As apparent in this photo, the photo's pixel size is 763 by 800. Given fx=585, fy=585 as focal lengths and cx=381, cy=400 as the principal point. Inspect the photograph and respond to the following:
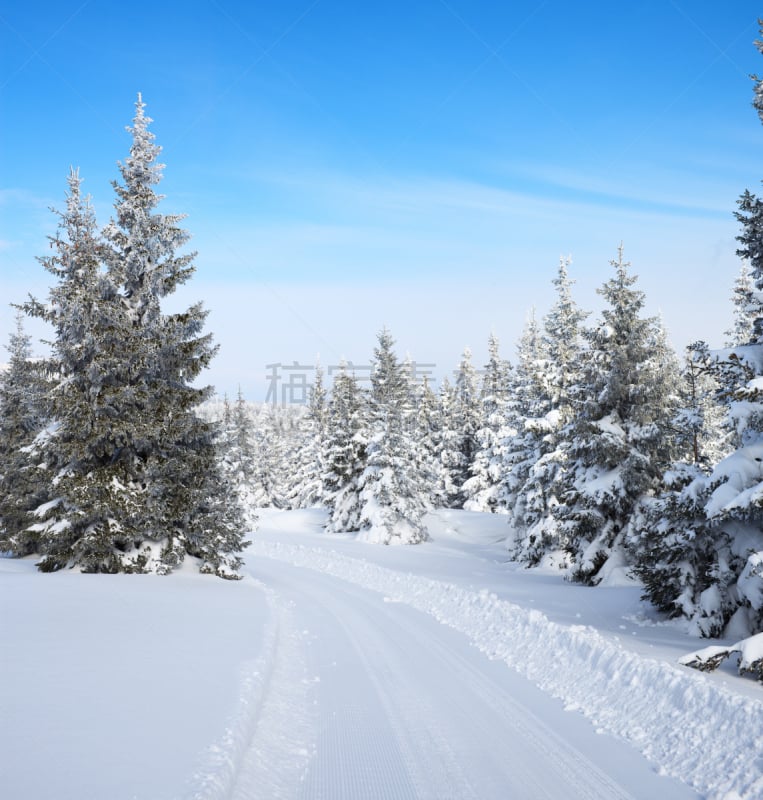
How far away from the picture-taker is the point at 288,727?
711 cm

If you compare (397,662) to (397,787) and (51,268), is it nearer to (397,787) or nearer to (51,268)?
(397,787)

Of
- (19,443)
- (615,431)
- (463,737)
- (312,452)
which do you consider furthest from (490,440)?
(463,737)

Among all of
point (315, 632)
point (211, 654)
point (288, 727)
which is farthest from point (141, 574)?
point (288, 727)

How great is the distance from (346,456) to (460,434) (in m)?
15.6

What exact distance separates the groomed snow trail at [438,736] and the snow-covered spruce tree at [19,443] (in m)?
13.4

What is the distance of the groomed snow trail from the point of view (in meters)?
5.70

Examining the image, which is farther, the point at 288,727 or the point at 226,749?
the point at 288,727

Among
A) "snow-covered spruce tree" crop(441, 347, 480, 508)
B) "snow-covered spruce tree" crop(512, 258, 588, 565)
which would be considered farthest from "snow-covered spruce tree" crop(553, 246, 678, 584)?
"snow-covered spruce tree" crop(441, 347, 480, 508)

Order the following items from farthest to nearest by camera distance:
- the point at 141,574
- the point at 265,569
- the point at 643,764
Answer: the point at 265,569 < the point at 141,574 < the point at 643,764

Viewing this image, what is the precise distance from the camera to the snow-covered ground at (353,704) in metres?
5.63

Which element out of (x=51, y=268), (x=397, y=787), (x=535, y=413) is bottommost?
(x=397, y=787)

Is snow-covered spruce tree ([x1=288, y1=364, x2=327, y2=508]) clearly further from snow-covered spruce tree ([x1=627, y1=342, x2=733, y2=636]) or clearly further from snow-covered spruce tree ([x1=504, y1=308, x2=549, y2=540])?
snow-covered spruce tree ([x1=627, y1=342, x2=733, y2=636])

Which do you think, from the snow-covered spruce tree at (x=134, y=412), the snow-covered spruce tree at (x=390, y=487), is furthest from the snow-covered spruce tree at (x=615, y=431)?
the snow-covered spruce tree at (x=390, y=487)

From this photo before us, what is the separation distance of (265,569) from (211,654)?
1658 centimetres
